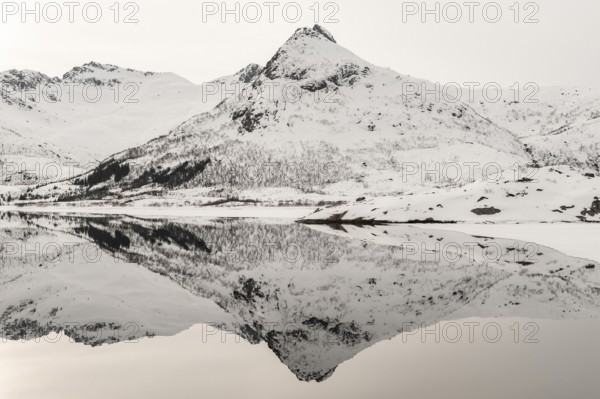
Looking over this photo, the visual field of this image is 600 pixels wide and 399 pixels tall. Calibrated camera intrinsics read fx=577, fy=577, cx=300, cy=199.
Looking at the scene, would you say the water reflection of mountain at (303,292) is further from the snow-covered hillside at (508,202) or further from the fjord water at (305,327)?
the snow-covered hillside at (508,202)

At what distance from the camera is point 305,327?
13016 mm

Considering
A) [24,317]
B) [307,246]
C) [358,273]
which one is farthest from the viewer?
[307,246]

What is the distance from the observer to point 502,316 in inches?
539

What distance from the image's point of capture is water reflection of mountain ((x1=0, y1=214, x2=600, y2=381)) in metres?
13.0

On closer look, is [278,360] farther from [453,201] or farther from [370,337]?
[453,201]

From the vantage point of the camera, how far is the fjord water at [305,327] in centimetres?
921

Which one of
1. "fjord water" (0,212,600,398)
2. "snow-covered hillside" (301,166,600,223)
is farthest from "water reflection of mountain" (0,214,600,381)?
"snow-covered hillside" (301,166,600,223)

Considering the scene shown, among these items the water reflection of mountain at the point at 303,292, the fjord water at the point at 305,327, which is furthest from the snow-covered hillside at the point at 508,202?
the fjord water at the point at 305,327

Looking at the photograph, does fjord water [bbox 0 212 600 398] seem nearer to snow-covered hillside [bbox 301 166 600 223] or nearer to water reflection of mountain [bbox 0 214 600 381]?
water reflection of mountain [bbox 0 214 600 381]

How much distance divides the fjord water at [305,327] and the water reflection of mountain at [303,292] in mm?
71

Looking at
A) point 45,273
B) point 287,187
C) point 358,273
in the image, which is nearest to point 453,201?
point 358,273

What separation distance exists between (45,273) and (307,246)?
14801 mm

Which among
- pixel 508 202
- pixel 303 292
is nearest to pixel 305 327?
pixel 303 292

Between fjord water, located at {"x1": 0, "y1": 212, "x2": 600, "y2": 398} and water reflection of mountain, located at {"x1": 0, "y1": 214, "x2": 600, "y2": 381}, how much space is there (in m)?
0.07
